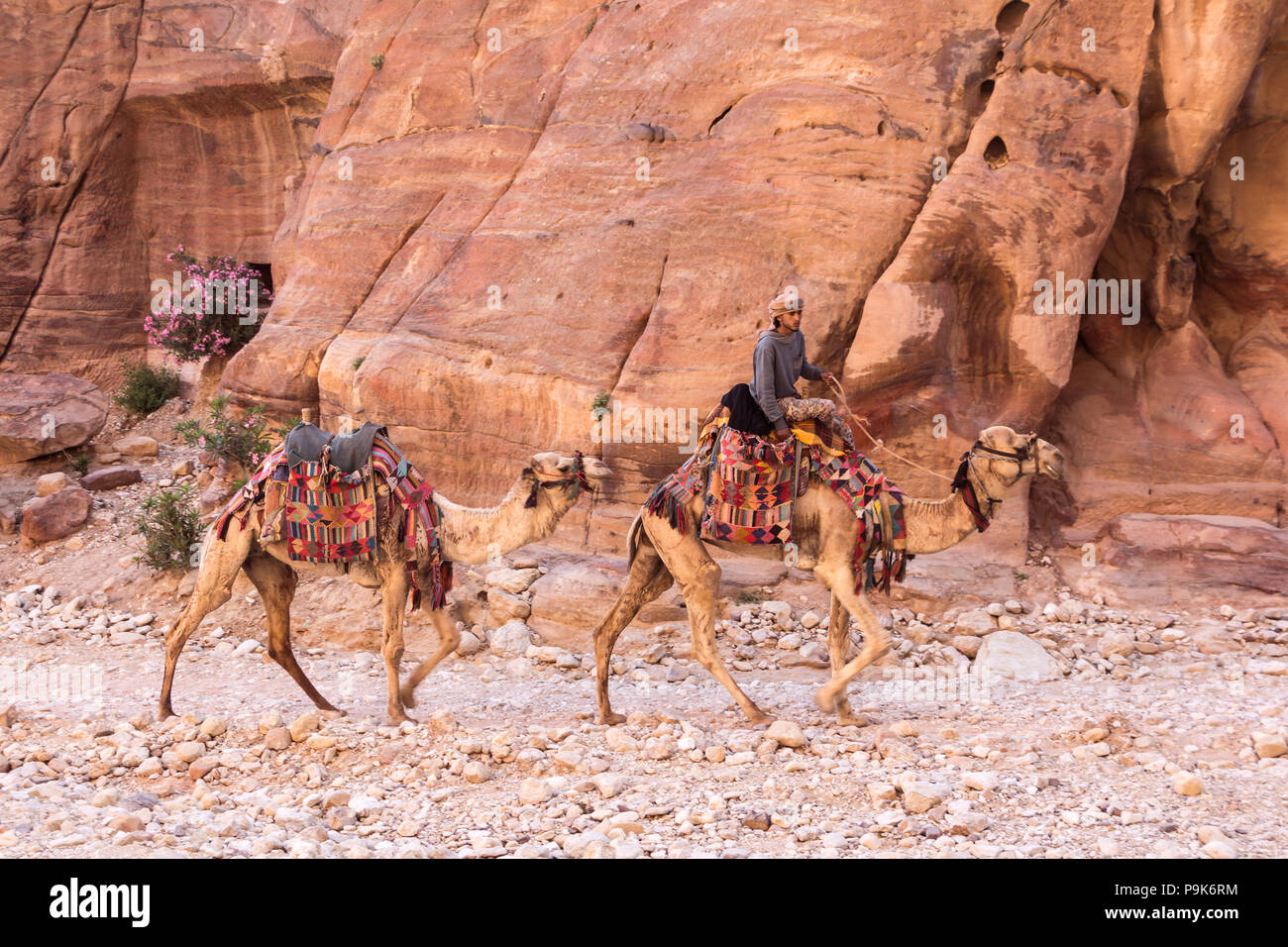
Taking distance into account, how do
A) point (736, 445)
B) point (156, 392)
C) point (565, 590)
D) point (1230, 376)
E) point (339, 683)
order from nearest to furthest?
point (736, 445)
point (339, 683)
point (565, 590)
point (1230, 376)
point (156, 392)

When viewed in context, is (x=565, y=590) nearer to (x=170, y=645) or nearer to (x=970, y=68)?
(x=170, y=645)

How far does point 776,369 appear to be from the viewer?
701cm

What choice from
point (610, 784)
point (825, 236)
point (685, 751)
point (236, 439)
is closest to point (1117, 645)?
point (685, 751)

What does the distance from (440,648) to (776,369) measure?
2.97 meters

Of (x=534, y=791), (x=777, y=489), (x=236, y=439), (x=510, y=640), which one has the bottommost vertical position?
Result: (x=534, y=791)

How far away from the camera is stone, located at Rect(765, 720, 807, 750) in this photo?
646cm

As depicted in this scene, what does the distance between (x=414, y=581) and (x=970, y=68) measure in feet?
22.8

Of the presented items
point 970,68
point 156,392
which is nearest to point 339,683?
point 970,68

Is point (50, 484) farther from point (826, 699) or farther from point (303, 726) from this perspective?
point (826, 699)

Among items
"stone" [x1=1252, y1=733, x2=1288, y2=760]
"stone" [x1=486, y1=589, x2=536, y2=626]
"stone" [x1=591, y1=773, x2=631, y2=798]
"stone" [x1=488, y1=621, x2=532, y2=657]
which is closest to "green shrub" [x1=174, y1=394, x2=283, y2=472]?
"stone" [x1=486, y1=589, x2=536, y2=626]

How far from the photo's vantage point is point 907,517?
22.8 feet

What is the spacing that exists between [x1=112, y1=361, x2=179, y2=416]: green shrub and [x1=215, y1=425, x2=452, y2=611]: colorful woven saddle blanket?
9.67 m

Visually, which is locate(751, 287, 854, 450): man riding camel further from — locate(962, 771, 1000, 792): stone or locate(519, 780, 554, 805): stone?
locate(519, 780, 554, 805): stone

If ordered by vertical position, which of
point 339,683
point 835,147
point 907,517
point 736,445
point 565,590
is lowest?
point 339,683
